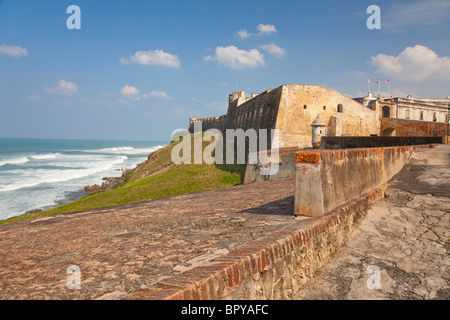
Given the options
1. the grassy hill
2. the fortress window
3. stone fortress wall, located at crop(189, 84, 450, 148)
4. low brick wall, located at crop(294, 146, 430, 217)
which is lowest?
the grassy hill

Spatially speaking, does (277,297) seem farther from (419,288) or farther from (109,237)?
(109,237)

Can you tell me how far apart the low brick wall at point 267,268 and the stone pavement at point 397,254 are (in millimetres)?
179

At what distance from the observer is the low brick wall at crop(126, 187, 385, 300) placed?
6.35ft

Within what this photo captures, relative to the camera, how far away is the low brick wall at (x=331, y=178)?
135 inches

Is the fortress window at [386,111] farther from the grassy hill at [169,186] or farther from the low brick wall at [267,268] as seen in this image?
the low brick wall at [267,268]

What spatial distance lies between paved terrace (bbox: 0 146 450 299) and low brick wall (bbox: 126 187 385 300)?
3 cm

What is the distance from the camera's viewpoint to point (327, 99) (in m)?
24.4

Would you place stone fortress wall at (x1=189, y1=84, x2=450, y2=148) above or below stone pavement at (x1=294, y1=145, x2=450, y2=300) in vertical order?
above

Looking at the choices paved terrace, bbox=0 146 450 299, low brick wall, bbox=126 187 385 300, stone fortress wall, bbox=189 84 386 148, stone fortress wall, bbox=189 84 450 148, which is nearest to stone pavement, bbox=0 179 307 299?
paved terrace, bbox=0 146 450 299

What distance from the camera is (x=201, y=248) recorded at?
9.47 feet

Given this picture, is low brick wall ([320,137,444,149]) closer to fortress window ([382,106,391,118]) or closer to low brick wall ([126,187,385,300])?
low brick wall ([126,187,385,300])

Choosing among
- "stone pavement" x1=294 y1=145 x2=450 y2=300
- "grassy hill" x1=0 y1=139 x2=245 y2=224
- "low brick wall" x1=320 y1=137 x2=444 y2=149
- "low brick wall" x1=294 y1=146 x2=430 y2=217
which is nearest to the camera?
"stone pavement" x1=294 y1=145 x2=450 y2=300

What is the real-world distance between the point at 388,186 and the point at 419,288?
2845mm

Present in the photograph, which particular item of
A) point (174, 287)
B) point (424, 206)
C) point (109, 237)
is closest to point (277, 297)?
point (174, 287)
